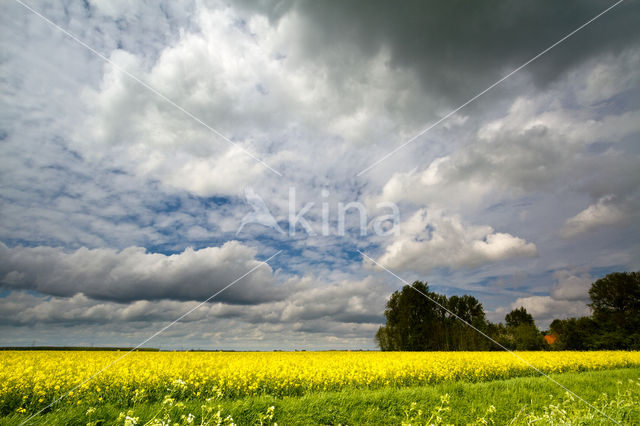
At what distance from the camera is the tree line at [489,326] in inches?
1666

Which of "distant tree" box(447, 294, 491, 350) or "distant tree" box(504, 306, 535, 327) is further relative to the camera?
"distant tree" box(504, 306, 535, 327)

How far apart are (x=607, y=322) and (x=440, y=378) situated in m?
43.8

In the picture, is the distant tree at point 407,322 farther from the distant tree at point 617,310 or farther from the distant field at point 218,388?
the distant field at point 218,388

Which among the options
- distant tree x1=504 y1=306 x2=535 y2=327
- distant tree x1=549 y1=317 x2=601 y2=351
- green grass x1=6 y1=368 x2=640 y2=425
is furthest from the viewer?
distant tree x1=504 y1=306 x2=535 y2=327

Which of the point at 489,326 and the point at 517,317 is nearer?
the point at 489,326

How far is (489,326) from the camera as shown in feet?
188

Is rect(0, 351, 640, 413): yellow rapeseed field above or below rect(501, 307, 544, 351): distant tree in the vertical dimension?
above

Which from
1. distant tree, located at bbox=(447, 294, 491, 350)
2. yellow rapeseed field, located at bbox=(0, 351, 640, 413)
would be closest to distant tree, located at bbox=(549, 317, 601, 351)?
distant tree, located at bbox=(447, 294, 491, 350)

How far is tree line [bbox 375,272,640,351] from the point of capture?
42.3 metres

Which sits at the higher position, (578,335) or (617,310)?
(617,310)

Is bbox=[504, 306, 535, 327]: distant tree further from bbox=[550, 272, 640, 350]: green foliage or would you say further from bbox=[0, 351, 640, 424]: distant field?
bbox=[0, 351, 640, 424]: distant field

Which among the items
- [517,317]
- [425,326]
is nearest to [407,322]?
[425,326]

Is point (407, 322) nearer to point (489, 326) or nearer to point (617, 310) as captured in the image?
point (489, 326)

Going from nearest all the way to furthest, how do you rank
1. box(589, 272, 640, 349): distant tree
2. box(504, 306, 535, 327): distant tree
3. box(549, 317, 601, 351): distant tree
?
box(589, 272, 640, 349): distant tree, box(549, 317, 601, 351): distant tree, box(504, 306, 535, 327): distant tree
